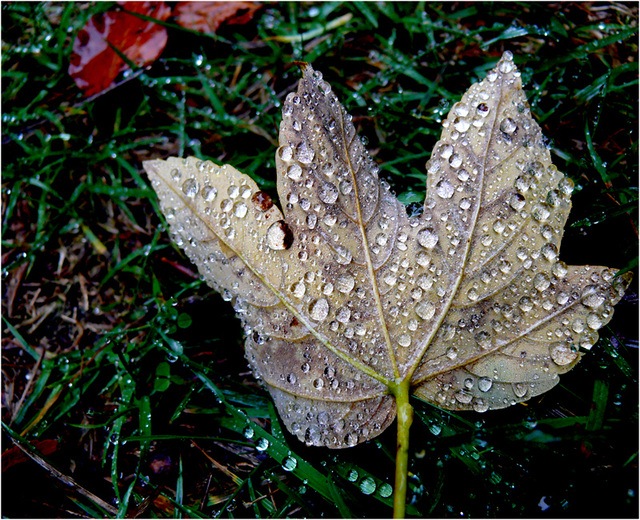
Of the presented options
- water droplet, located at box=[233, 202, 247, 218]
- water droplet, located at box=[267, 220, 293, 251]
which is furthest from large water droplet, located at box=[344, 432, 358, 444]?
water droplet, located at box=[233, 202, 247, 218]

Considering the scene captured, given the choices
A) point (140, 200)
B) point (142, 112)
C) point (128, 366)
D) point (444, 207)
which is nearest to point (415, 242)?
point (444, 207)

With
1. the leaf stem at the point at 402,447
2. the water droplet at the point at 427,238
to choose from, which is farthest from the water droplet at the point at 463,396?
the water droplet at the point at 427,238

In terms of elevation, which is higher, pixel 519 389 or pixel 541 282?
pixel 541 282

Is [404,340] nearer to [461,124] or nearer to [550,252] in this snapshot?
[550,252]

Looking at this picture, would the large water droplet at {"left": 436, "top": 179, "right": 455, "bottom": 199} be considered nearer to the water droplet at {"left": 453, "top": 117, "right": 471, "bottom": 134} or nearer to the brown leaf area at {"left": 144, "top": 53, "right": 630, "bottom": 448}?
the brown leaf area at {"left": 144, "top": 53, "right": 630, "bottom": 448}

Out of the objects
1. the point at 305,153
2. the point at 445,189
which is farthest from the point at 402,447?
the point at 305,153
